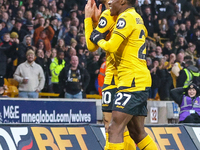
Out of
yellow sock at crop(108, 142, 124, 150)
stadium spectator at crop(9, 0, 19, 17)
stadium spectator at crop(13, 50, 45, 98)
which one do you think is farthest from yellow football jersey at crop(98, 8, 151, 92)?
stadium spectator at crop(9, 0, 19, 17)

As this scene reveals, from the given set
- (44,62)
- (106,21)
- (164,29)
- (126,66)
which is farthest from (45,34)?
(126,66)

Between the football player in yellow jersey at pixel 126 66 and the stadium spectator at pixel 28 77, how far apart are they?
5544 millimetres

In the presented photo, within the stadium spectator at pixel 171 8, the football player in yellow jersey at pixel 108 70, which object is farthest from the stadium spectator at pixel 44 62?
the stadium spectator at pixel 171 8

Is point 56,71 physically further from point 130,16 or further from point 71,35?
point 130,16

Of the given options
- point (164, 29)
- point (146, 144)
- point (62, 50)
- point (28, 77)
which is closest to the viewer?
point (146, 144)

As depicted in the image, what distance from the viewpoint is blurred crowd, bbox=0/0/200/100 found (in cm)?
1106

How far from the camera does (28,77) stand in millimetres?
10719

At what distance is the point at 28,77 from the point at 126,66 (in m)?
5.76

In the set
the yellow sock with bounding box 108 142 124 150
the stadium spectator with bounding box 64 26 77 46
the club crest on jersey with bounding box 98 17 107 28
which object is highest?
the club crest on jersey with bounding box 98 17 107 28

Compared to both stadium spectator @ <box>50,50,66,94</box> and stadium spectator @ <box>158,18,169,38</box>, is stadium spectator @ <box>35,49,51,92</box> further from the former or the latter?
stadium spectator @ <box>158,18,169,38</box>

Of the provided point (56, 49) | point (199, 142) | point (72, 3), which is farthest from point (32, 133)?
point (72, 3)

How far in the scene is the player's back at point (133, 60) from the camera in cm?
532

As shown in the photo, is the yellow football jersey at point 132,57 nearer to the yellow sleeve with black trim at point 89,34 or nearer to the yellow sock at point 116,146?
the yellow sleeve with black trim at point 89,34

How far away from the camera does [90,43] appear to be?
5.48 metres
